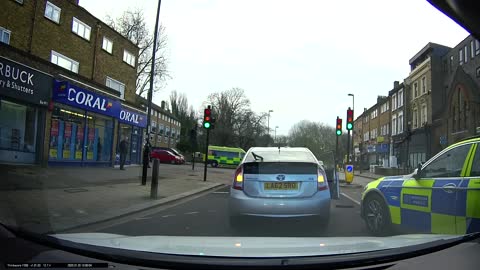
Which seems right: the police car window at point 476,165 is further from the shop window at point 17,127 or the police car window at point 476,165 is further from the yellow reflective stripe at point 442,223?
the shop window at point 17,127

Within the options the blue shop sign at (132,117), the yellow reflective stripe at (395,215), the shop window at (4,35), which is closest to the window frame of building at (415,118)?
the yellow reflective stripe at (395,215)

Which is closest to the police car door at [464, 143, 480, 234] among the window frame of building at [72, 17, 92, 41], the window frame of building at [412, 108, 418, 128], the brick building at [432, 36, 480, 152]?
the brick building at [432, 36, 480, 152]

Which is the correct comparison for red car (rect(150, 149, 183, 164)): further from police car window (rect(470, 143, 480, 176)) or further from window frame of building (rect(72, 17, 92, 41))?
police car window (rect(470, 143, 480, 176))

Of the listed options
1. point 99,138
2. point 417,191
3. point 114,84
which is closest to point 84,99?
point 99,138

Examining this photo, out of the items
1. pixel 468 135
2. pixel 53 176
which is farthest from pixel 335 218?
pixel 53 176

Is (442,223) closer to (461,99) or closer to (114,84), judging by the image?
(461,99)

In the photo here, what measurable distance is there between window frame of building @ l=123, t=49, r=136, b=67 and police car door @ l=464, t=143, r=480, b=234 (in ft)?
84.5

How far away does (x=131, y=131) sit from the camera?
27.2 metres

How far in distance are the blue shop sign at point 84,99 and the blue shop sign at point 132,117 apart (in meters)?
1.13

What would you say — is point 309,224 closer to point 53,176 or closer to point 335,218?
point 335,218

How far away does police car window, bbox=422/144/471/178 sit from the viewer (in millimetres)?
4871

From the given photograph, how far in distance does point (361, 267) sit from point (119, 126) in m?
23.5

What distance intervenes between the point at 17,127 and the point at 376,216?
47.3 ft

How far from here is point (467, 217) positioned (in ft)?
14.9
